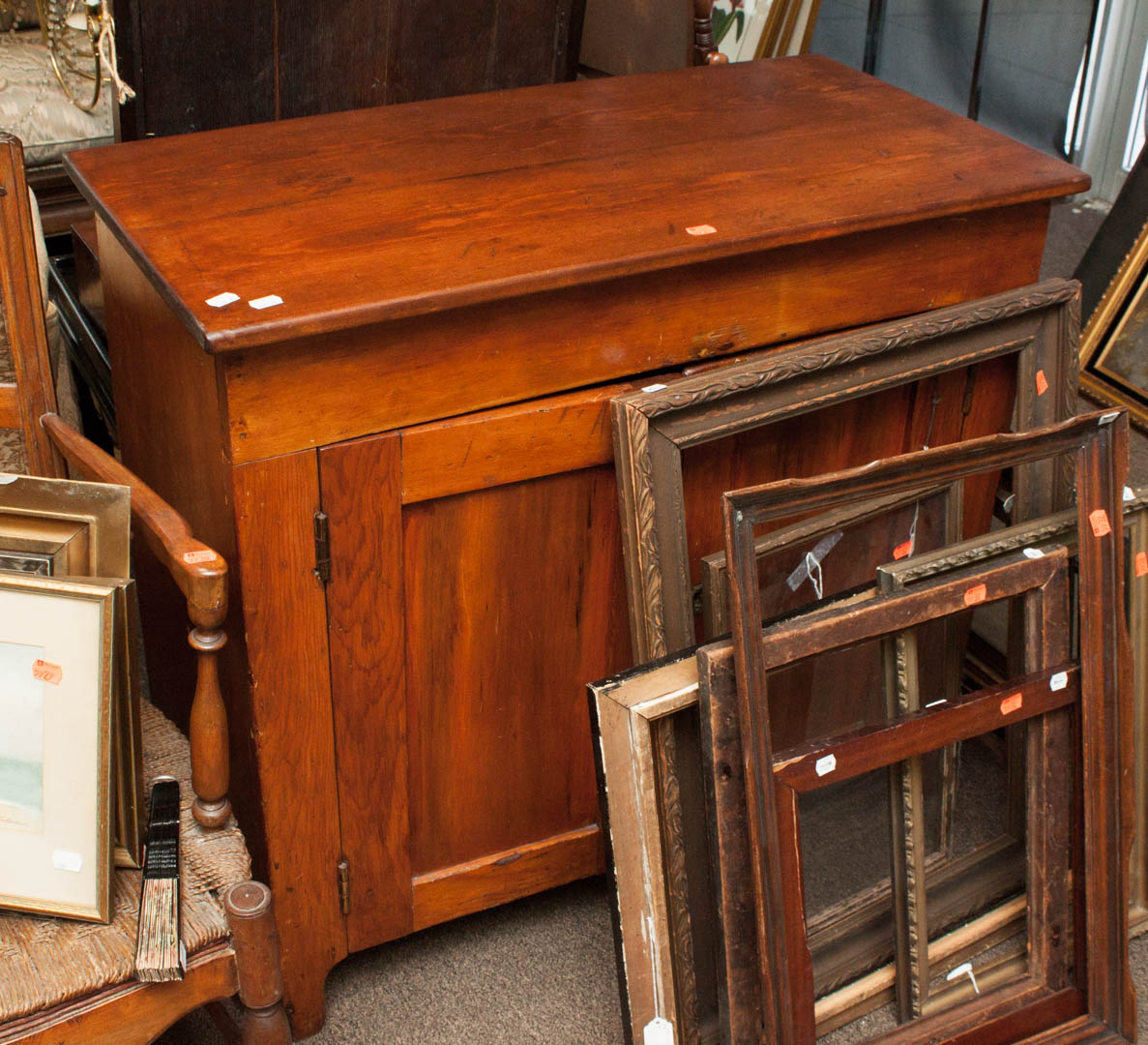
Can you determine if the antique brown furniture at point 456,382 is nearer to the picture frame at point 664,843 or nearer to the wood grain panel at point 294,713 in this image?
the wood grain panel at point 294,713

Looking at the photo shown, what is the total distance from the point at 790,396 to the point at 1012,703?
17.9 inches

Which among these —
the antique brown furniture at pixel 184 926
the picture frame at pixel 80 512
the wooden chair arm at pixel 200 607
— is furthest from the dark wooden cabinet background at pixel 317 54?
the picture frame at pixel 80 512

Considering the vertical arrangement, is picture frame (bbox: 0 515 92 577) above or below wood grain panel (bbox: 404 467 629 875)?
above

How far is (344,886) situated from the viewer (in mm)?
1730

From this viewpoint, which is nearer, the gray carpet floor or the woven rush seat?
the woven rush seat

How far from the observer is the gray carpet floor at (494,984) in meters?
1.81

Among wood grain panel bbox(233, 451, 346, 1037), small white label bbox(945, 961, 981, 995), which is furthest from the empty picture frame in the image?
small white label bbox(945, 961, 981, 995)

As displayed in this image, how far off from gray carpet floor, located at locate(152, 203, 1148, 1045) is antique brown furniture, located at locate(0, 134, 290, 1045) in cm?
42

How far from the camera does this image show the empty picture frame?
1575 millimetres

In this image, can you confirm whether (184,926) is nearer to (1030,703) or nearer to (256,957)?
(256,957)

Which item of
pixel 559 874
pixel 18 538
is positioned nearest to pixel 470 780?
pixel 559 874

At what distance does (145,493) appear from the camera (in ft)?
4.83

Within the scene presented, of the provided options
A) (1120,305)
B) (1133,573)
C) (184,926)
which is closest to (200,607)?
(184,926)

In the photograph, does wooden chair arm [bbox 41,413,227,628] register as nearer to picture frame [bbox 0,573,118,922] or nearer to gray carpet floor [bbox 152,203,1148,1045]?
picture frame [bbox 0,573,118,922]
